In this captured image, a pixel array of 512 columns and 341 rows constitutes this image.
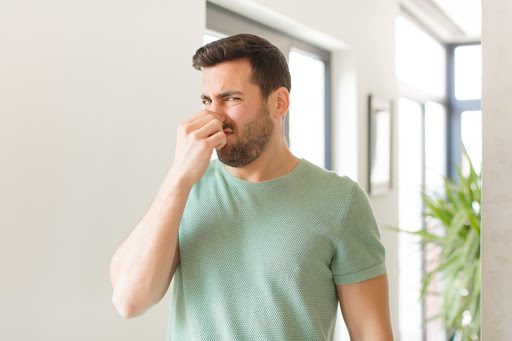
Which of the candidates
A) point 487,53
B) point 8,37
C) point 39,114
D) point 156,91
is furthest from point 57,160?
point 487,53

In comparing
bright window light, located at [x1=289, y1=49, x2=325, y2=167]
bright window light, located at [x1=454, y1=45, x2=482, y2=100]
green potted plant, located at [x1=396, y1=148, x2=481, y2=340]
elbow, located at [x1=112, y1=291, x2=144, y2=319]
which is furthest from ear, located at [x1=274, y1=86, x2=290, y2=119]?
bright window light, located at [x1=454, y1=45, x2=482, y2=100]

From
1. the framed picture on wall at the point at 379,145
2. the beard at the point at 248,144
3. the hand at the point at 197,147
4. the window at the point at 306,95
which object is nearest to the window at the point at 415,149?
the framed picture on wall at the point at 379,145

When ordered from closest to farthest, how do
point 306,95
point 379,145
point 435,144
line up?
point 306,95
point 379,145
point 435,144

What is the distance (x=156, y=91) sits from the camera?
2305 millimetres

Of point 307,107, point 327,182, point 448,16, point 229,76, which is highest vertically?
point 448,16

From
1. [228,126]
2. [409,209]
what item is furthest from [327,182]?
[409,209]

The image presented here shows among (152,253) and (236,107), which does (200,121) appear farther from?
(152,253)

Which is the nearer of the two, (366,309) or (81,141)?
(366,309)

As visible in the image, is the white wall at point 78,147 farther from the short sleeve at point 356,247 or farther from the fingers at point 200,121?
the short sleeve at point 356,247

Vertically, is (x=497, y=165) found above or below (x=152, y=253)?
above

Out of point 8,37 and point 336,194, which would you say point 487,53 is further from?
point 8,37

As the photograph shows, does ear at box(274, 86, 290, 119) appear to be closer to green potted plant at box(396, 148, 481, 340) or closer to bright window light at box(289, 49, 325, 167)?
bright window light at box(289, 49, 325, 167)

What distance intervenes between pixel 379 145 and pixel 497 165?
3183 millimetres

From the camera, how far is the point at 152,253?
135 cm
